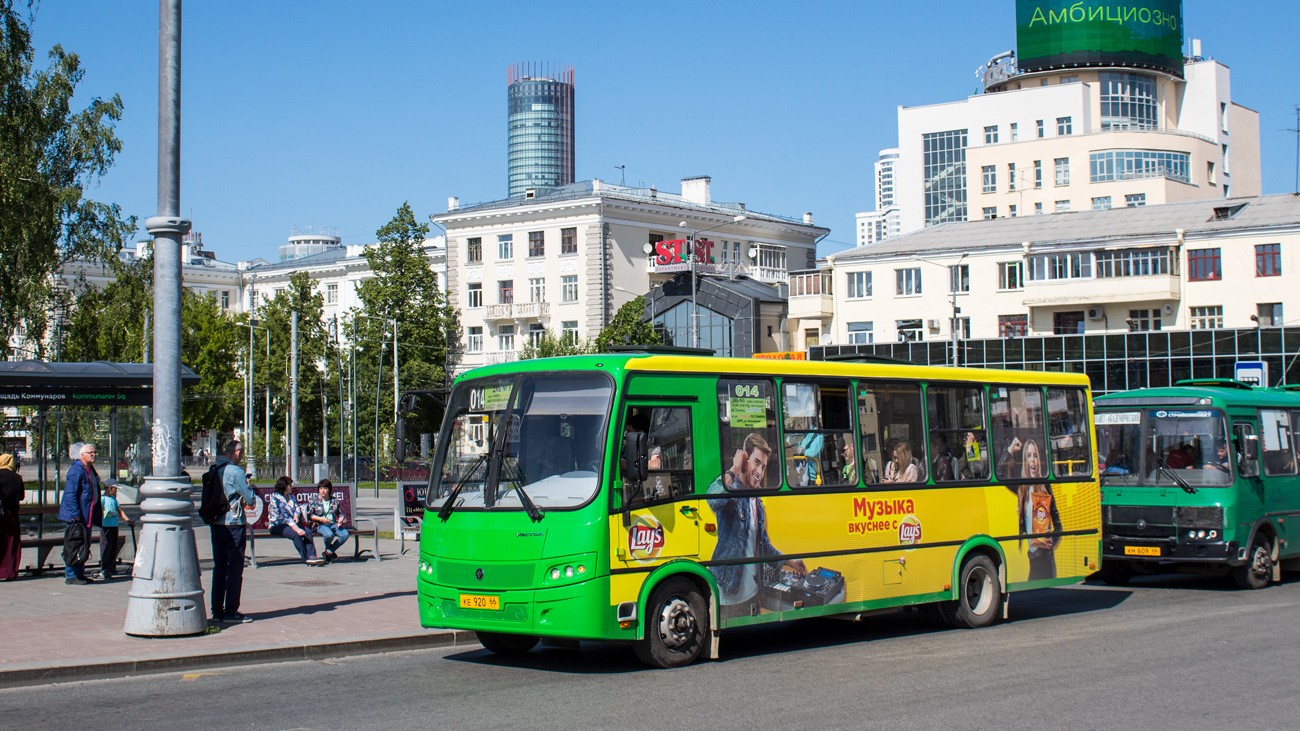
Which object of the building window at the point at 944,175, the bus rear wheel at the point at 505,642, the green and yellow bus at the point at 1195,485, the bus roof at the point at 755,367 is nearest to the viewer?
the bus roof at the point at 755,367

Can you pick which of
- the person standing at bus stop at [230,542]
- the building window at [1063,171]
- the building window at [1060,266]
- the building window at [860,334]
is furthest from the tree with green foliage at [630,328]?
the person standing at bus stop at [230,542]

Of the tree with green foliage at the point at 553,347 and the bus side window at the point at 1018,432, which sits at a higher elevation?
the tree with green foliage at the point at 553,347

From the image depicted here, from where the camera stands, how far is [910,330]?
68812 mm

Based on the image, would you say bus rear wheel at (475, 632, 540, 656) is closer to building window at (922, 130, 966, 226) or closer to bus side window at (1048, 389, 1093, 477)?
bus side window at (1048, 389, 1093, 477)

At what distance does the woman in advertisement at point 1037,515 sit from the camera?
49.0ft

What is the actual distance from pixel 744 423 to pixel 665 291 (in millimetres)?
70928

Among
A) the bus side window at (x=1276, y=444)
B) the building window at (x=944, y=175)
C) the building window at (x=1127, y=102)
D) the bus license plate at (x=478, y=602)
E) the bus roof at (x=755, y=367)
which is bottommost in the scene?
the bus license plate at (x=478, y=602)

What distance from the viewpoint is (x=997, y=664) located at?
37.6ft

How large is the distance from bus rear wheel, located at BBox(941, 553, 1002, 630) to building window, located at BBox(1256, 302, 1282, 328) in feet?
165

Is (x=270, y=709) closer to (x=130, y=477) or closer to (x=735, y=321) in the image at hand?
(x=130, y=477)

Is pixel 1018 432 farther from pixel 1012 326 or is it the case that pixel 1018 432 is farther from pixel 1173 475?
pixel 1012 326

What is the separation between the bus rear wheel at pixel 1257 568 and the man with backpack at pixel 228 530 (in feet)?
43.6

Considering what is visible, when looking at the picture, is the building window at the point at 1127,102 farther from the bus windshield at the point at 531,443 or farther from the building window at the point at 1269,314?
the bus windshield at the point at 531,443

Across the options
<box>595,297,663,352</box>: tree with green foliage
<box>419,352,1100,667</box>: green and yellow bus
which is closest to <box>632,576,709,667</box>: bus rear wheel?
<box>419,352,1100,667</box>: green and yellow bus
